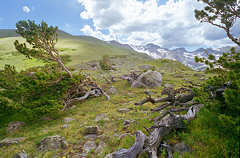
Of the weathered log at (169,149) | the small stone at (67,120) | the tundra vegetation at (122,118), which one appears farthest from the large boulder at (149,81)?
the weathered log at (169,149)

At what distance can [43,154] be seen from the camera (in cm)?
450

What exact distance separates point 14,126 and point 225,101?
9943mm

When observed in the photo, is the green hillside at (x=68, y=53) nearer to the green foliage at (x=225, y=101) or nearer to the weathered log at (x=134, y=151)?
the weathered log at (x=134, y=151)

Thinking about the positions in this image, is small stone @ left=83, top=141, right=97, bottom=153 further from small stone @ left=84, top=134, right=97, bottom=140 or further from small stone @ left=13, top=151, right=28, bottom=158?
small stone @ left=13, top=151, right=28, bottom=158

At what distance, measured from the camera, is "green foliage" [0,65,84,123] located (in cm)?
680

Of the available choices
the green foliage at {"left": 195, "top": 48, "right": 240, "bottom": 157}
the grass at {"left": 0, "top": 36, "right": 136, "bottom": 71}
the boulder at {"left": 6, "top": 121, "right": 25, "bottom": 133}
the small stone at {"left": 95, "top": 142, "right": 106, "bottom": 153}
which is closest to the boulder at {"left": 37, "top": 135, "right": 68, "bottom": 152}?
the small stone at {"left": 95, "top": 142, "right": 106, "bottom": 153}

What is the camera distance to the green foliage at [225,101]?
237 centimetres

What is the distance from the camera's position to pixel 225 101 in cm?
252

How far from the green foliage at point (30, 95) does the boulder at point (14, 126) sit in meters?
0.35

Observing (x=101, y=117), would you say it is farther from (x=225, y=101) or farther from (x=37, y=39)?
(x=37, y=39)

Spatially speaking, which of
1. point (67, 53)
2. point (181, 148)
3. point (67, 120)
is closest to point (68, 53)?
point (67, 53)

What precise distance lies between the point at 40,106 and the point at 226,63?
911 centimetres

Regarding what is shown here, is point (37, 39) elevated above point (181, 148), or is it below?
above

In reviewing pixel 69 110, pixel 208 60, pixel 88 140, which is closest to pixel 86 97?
pixel 69 110
